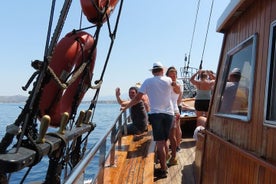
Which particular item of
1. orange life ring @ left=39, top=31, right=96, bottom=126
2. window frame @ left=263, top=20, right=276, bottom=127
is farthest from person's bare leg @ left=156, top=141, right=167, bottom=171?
window frame @ left=263, top=20, right=276, bottom=127

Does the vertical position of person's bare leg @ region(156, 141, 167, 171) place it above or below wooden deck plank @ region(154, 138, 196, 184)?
above

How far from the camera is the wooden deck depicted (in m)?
4.97

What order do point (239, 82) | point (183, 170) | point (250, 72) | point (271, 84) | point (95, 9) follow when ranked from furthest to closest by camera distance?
point (183, 170) < point (239, 82) < point (95, 9) < point (250, 72) < point (271, 84)

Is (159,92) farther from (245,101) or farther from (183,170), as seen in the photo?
(245,101)

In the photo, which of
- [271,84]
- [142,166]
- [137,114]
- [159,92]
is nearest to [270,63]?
[271,84]

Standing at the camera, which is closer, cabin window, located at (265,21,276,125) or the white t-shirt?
cabin window, located at (265,21,276,125)

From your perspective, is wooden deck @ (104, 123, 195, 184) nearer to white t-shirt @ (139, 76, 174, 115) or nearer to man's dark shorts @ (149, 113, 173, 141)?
man's dark shorts @ (149, 113, 173, 141)

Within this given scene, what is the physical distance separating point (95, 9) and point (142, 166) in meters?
2.96

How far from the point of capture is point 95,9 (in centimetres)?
331

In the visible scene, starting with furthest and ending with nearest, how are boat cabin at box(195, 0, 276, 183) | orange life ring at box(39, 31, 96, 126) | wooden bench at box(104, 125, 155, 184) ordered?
1. wooden bench at box(104, 125, 155, 184)
2. orange life ring at box(39, 31, 96, 126)
3. boat cabin at box(195, 0, 276, 183)

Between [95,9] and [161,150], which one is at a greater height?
[95,9]

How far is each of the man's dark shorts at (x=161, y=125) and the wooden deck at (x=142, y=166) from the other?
0.47 metres

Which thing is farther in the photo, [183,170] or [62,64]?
[183,170]

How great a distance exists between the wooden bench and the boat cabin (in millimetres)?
931
